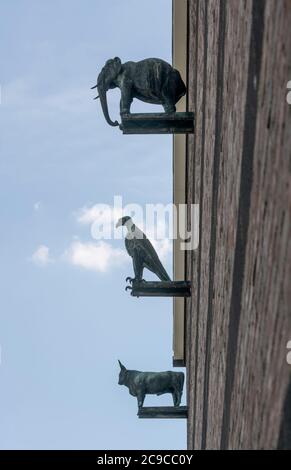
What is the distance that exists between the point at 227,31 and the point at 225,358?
2.15m

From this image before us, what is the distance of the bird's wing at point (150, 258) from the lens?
28.9ft

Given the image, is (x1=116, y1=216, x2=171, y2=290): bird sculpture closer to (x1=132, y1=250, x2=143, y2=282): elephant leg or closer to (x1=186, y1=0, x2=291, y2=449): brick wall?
(x1=132, y1=250, x2=143, y2=282): elephant leg

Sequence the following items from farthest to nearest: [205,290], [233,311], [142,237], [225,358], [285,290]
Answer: [142,237]
[205,290]
[225,358]
[233,311]
[285,290]

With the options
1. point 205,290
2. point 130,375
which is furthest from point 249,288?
point 130,375

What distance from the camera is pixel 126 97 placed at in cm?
754

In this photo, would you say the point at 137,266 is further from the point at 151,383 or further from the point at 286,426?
the point at 286,426

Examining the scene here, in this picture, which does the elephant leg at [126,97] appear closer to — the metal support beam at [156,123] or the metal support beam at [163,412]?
the metal support beam at [156,123]

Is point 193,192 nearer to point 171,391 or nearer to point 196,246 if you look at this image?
point 196,246

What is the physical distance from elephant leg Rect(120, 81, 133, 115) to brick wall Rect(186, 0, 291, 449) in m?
0.94

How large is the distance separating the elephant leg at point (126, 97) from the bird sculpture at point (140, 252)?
179cm

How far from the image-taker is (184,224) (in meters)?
9.13

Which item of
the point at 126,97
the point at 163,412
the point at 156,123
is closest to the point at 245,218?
the point at 156,123

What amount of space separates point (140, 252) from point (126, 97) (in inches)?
81.0

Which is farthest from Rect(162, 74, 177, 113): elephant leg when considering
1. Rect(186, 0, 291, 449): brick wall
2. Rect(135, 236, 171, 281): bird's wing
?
Rect(135, 236, 171, 281): bird's wing
